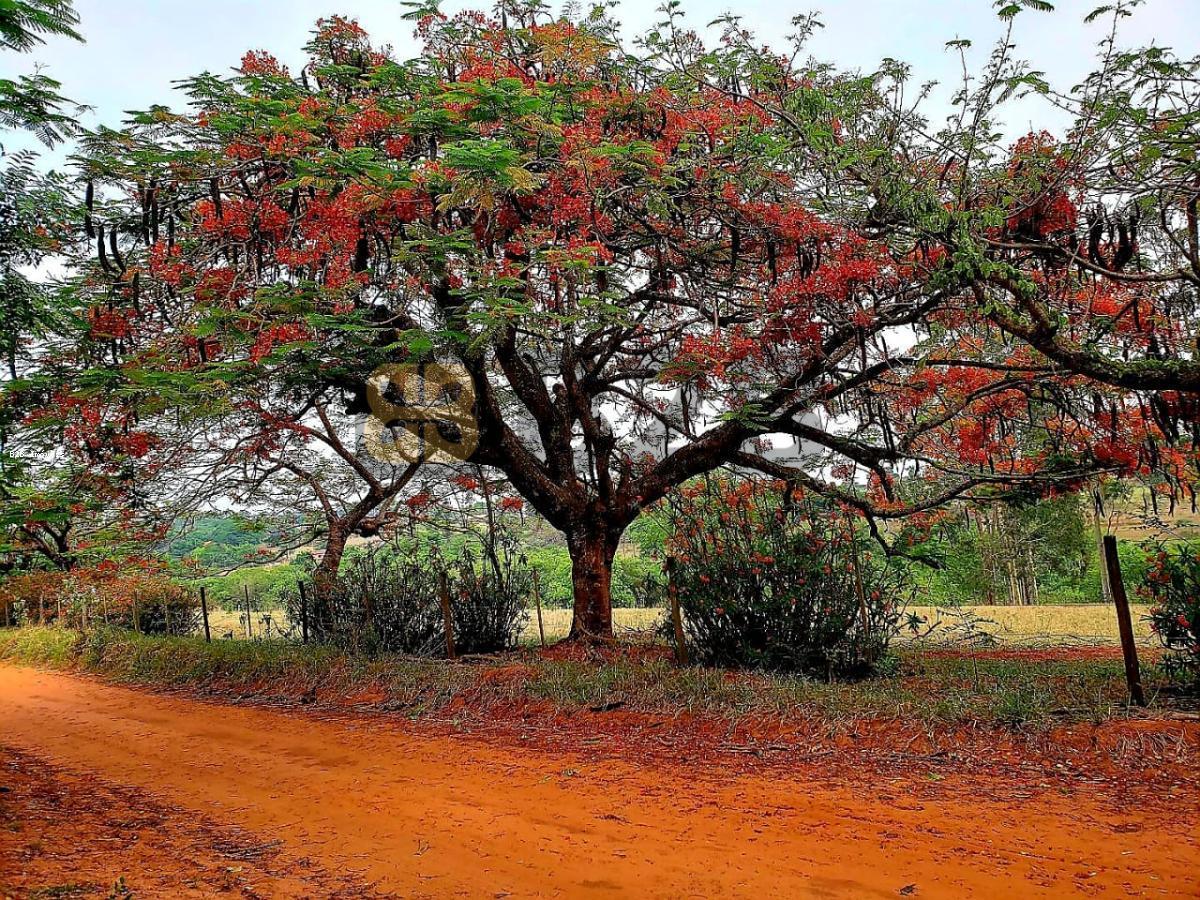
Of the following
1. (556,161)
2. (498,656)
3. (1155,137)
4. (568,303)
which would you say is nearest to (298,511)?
(498,656)

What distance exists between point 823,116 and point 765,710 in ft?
14.9

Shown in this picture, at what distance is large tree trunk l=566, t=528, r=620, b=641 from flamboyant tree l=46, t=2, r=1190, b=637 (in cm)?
213

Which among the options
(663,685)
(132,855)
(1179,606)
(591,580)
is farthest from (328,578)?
(1179,606)

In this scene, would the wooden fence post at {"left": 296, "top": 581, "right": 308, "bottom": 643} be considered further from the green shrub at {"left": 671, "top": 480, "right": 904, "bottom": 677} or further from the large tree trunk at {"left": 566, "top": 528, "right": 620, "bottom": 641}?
the green shrub at {"left": 671, "top": 480, "right": 904, "bottom": 677}

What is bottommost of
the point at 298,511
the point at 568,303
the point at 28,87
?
the point at 298,511

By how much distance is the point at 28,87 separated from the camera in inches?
175

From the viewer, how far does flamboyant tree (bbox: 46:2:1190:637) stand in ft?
19.0

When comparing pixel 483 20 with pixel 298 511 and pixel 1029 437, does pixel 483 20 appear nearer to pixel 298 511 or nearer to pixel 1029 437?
pixel 1029 437

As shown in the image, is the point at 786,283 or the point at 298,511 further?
the point at 298,511

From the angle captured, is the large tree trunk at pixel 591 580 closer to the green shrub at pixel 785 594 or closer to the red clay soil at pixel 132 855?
the green shrub at pixel 785 594

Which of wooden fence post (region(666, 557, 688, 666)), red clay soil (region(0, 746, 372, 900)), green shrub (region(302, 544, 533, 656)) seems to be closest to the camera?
red clay soil (region(0, 746, 372, 900))

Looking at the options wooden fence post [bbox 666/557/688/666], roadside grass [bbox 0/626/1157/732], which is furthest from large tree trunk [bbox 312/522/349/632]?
wooden fence post [bbox 666/557/688/666]

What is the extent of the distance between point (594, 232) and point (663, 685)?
397 cm

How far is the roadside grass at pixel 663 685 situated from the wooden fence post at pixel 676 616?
0.16m
